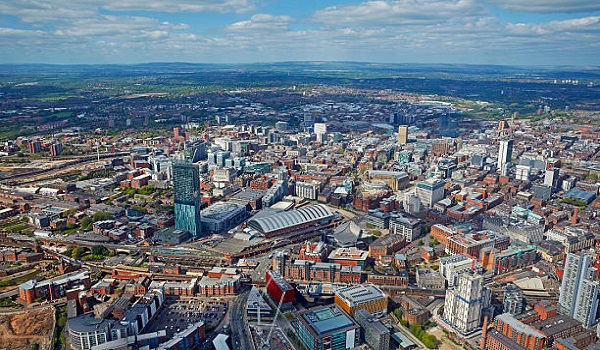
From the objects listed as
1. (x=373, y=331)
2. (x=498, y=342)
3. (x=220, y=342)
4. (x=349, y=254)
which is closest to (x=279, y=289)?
(x=220, y=342)

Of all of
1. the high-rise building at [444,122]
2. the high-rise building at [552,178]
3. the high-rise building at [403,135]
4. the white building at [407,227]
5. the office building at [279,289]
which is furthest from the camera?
the high-rise building at [444,122]

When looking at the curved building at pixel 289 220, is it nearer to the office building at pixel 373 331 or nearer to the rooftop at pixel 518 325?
the office building at pixel 373 331

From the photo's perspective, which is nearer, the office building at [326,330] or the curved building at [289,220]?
the office building at [326,330]

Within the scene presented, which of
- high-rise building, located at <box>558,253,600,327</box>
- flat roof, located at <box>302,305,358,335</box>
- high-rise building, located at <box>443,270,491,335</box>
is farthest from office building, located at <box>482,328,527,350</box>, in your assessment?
flat roof, located at <box>302,305,358,335</box>

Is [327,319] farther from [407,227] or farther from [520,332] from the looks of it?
[407,227]

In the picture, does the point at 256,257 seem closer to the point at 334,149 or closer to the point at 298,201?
the point at 298,201

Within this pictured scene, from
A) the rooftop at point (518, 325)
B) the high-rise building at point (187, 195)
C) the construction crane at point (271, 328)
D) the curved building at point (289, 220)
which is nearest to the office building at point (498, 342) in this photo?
the rooftop at point (518, 325)

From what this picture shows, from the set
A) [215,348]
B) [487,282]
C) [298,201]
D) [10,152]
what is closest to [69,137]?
[10,152]

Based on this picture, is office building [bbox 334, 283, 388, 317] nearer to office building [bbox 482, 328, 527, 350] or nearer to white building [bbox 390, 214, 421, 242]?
office building [bbox 482, 328, 527, 350]
